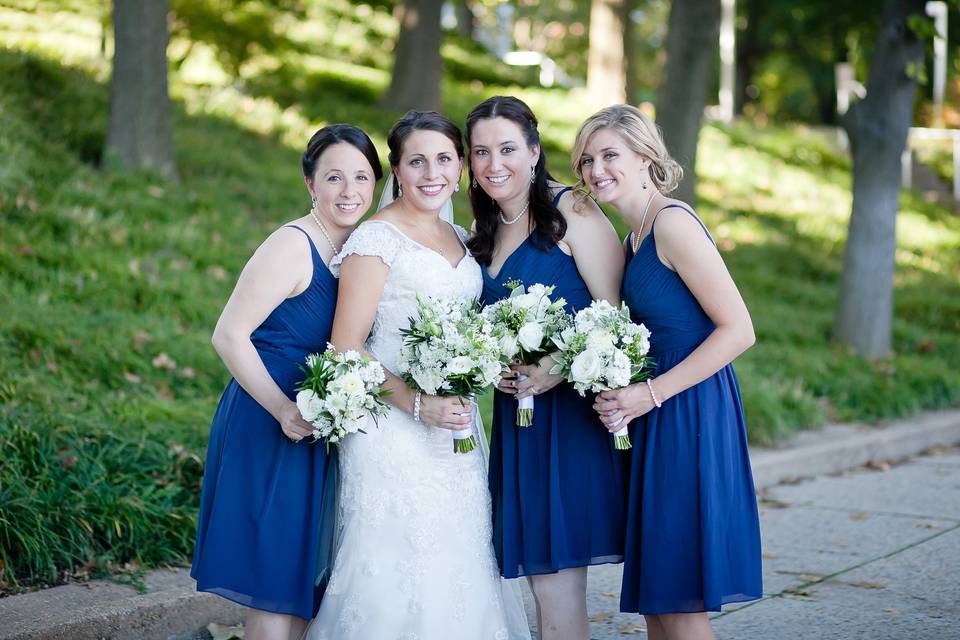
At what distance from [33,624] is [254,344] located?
147cm

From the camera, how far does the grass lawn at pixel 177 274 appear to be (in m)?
5.54

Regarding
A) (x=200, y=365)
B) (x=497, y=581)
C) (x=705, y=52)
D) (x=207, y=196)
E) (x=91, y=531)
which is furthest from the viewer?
(x=705, y=52)

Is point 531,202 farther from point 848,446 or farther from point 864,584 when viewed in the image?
point 848,446

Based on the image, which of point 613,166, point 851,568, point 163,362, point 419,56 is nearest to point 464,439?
point 613,166

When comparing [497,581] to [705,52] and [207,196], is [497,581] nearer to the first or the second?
[207,196]

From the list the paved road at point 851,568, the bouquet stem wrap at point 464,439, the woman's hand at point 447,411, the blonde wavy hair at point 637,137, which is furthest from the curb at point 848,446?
the woman's hand at point 447,411

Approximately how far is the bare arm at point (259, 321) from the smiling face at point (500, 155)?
0.84 meters

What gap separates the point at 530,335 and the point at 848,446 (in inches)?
217

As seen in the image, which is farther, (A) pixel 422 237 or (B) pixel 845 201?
(B) pixel 845 201

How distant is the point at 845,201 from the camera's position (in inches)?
715

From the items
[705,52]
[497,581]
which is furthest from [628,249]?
[705,52]

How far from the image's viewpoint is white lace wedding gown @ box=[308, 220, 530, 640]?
4152mm

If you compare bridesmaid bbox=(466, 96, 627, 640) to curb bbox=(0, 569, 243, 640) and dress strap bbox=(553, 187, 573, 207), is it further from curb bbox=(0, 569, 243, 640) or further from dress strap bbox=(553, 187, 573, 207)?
curb bbox=(0, 569, 243, 640)

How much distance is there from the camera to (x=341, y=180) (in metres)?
4.29
